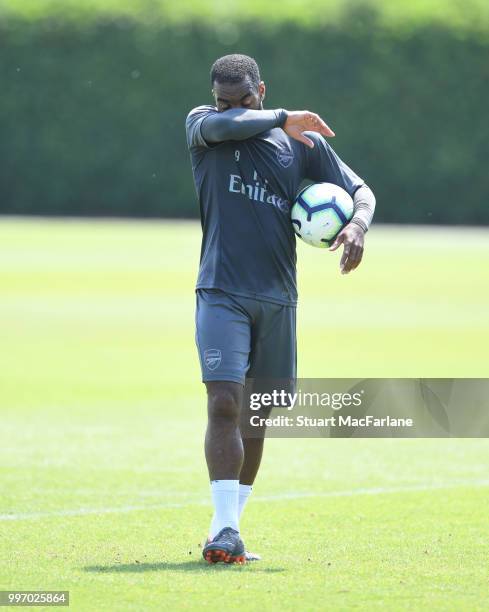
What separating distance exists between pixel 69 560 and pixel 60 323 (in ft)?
43.8

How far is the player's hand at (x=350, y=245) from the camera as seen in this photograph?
6945 mm

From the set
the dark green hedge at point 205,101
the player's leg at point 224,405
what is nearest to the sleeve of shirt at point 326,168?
the player's leg at point 224,405

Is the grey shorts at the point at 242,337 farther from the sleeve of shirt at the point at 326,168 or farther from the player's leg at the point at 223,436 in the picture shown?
the sleeve of shirt at the point at 326,168

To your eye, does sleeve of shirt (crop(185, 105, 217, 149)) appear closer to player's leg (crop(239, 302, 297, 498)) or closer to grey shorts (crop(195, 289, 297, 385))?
grey shorts (crop(195, 289, 297, 385))

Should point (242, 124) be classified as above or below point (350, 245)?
above

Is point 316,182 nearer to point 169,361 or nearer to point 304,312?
point 169,361

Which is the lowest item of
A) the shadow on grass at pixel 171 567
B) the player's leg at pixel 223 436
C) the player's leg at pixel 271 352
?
the shadow on grass at pixel 171 567

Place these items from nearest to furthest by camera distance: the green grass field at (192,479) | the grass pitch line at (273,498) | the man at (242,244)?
the green grass field at (192,479), the man at (242,244), the grass pitch line at (273,498)

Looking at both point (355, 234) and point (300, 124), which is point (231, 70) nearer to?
point (300, 124)

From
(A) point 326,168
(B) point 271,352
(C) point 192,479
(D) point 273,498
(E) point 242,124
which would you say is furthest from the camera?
(C) point 192,479

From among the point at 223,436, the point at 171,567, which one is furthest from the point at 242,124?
the point at 171,567

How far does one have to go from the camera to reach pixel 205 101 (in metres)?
42.4

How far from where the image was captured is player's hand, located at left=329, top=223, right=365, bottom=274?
6.95 m

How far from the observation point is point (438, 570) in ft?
21.5
